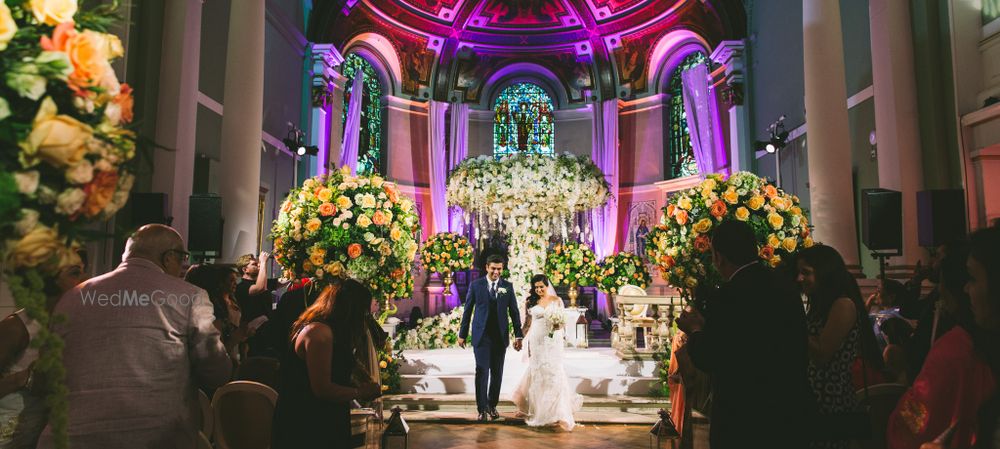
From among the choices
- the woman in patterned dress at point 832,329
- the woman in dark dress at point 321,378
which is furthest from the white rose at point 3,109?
the woman in patterned dress at point 832,329

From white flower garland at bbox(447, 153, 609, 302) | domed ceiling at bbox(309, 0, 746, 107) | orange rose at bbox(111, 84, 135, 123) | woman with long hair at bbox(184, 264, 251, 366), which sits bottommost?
woman with long hair at bbox(184, 264, 251, 366)

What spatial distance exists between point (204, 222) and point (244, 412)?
3.41m

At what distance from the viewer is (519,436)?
532cm

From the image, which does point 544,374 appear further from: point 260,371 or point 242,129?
point 242,129

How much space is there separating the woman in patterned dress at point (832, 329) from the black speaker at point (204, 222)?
5.08m

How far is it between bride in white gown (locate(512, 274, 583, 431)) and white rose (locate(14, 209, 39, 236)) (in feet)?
16.7

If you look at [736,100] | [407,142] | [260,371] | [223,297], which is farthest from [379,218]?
[407,142]

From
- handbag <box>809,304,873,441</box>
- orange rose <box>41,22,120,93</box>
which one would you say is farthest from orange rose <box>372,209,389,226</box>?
orange rose <box>41,22,120,93</box>

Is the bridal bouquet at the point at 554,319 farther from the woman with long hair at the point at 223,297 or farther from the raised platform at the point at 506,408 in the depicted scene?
the woman with long hair at the point at 223,297

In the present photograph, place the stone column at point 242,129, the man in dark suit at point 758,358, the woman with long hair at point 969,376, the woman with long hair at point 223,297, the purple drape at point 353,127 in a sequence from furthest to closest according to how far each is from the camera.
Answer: the purple drape at point 353,127
the stone column at point 242,129
the woman with long hair at point 223,297
the man in dark suit at point 758,358
the woman with long hair at point 969,376

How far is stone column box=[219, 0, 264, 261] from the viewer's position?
6.97 meters

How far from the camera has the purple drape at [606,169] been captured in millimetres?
14727

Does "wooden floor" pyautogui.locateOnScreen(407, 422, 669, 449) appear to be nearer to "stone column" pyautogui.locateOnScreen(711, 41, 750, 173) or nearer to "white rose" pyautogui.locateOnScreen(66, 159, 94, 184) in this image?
"white rose" pyautogui.locateOnScreen(66, 159, 94, 184)

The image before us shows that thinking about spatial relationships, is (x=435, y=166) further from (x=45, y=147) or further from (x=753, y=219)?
(x=45, y=147)
